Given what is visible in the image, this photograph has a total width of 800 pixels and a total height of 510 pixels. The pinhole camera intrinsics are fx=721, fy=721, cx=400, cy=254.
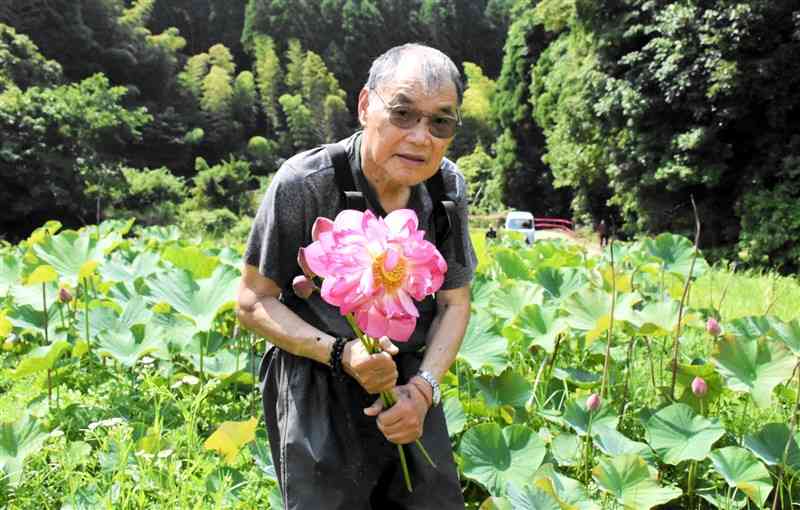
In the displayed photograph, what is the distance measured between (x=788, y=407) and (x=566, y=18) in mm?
11825

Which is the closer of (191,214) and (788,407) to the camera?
(788,407)

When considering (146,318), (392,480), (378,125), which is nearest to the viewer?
(378,125)

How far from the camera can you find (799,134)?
9.43 metres

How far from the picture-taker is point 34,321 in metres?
2.60

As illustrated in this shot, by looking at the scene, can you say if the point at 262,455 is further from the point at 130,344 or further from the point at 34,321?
the point at 34,321

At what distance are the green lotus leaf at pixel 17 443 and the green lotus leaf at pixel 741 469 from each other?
1.56 metres

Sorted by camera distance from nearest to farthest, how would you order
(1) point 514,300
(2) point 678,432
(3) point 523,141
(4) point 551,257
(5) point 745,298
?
(2) point 678,432 → (1) point 514,300 → (4) point 551,257 → (5) point 745,298 → (3) point 523,141

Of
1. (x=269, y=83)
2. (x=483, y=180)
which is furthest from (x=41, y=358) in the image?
(x=269, y=83)

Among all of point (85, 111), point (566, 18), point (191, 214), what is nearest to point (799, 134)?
point (566, 18)

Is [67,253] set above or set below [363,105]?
below

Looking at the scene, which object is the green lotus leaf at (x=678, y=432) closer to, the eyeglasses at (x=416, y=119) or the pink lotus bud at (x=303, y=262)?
the eyeglasses at (x=416, y=119)

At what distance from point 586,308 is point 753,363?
0.46 metres

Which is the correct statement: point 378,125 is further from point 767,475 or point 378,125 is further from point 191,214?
point 191,214

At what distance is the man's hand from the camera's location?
3.36 feet
